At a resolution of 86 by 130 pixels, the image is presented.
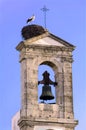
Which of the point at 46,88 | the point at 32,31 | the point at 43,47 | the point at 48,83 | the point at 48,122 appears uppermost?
the point at 32,31

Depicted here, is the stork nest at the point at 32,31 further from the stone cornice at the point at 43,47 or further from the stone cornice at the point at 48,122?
the stone cornice at the point at 48,122

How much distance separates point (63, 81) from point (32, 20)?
270 cm

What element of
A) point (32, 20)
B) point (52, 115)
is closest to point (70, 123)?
point (52, 115)

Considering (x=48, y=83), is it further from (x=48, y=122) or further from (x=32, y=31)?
(x=32, y=31)

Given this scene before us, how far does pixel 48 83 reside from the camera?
45.3m

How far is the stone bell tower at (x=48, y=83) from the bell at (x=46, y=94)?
0.27 m

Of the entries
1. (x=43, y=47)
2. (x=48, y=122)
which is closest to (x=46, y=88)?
(x=48, y=122)

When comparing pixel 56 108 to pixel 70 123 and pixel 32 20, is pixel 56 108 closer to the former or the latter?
pixel 70 123

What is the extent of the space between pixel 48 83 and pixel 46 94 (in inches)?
26.5

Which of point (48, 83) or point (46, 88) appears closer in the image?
point (46, 88)

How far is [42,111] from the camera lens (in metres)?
44.5

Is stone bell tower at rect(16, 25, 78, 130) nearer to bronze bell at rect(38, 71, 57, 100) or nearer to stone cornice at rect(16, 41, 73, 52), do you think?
stone cornice at rect(16, 41, 73, 52)

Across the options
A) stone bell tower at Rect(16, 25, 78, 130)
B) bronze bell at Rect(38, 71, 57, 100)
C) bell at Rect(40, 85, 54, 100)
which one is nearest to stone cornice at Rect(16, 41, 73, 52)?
stone bell tower at Rect(16, 25, 78, 130)

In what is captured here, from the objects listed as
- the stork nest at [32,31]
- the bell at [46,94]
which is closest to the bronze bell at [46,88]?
the bell at [46,94]
